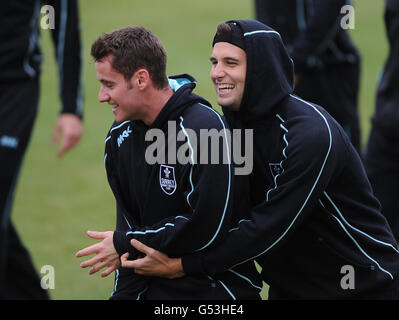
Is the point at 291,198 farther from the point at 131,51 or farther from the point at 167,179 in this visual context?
the point at 131,51

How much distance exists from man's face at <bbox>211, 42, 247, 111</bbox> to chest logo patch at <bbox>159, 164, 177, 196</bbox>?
1.36 ft

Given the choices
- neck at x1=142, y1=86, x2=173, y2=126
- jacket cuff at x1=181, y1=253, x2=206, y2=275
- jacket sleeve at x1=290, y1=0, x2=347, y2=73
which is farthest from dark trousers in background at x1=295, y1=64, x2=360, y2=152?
jacket cuff at x1=181, y1=253, x2=206, y2=275

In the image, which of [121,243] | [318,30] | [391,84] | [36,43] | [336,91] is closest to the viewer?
[121,243]

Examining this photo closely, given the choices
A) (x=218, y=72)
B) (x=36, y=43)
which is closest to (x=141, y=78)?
(x=218, y=72)

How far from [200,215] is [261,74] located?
0.72 m

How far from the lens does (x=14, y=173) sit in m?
5.16

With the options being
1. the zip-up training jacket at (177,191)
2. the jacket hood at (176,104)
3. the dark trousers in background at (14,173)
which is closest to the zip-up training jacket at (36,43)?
the dark trousers in background at (14,173)

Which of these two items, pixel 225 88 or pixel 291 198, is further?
pixel 225 88

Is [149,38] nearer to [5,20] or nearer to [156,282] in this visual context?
[156,282]

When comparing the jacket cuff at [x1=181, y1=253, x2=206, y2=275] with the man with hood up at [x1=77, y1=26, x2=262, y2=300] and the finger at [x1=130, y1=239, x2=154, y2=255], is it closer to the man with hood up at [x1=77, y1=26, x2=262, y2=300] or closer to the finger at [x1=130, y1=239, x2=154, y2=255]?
the man with hood up at [x1=77, y1=26, x2=262, y2=300]

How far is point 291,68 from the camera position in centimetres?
423

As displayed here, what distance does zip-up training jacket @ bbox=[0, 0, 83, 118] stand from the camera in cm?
525

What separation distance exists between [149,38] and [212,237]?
3.18ft
